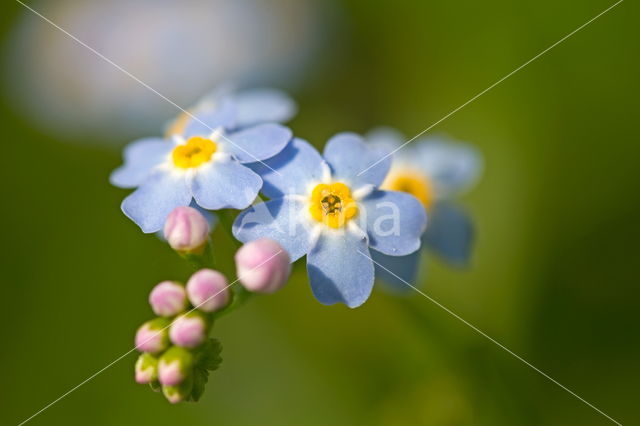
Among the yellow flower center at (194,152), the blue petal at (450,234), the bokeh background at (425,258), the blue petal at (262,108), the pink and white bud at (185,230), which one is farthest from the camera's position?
the bokeh background at (425,258)

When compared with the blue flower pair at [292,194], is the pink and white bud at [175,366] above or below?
below

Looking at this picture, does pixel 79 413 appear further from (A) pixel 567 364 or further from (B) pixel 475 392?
(A) pixel 567 364

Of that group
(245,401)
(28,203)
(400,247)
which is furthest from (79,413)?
(400,247)

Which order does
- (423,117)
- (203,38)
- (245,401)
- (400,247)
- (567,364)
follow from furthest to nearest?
(203,38), (423,117), (245,401), (567,364), (400,247)

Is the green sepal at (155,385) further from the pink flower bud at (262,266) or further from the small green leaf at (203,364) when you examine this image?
the pink flower bud at (262,266)

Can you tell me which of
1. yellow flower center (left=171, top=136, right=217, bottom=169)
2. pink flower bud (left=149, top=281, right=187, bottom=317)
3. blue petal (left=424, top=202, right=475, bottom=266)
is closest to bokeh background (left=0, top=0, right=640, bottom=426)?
blue petal (left=424, top=202, right=475, bottom=266)

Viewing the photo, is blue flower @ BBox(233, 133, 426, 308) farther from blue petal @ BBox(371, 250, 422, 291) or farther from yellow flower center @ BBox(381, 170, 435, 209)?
yellow flower center @ BBox(381, 170, 435, 209)

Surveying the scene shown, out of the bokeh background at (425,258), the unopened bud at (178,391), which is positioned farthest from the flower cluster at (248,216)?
the bokeh background at (425,258)
